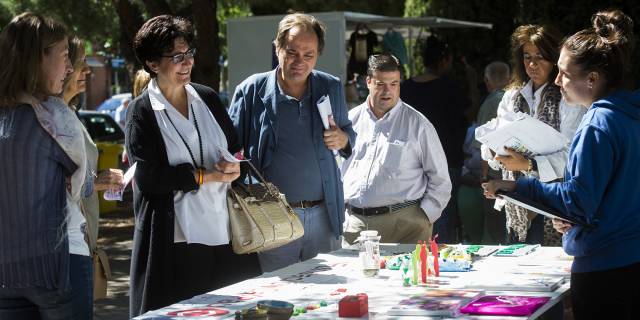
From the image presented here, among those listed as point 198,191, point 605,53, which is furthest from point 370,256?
point 605,53

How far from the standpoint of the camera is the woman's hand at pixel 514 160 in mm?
4531

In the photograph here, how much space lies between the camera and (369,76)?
5812mm

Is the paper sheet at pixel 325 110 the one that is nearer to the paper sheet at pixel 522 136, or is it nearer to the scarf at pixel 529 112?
the paper sheet at pixel 522 136

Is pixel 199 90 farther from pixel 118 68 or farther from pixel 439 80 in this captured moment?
pixel 118 68

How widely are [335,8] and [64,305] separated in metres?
18.8

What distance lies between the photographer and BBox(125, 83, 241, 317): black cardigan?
14.2 feet

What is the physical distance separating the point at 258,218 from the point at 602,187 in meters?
1.66

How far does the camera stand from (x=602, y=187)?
352 centimetres

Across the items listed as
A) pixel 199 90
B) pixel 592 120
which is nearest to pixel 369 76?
pixel 199 90

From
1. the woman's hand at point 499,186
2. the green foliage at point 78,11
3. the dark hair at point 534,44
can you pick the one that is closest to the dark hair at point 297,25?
the dark hair at point 534,44

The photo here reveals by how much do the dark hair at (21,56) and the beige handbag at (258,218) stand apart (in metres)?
1.25

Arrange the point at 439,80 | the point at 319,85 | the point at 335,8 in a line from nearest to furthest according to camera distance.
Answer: the point at 319,85 < the point at 439,80 < the point at 335,8

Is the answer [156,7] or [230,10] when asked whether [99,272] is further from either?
[230,10]

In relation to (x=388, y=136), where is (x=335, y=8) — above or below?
above
